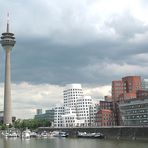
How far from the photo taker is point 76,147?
121188mm

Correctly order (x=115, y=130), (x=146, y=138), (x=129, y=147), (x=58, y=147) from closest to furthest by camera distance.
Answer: (x=129, y=147) → (x=58, y=147) → (x=146, y=138) → (x=115, y=130)

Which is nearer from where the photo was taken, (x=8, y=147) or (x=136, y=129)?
(x=8, y=147)

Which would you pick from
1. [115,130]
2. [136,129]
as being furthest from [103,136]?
[136,129]

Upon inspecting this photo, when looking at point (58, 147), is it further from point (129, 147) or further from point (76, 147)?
point (129, 147)

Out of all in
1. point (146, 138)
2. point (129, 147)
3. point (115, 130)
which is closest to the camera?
point (129, 147)

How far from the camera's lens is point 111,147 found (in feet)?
383

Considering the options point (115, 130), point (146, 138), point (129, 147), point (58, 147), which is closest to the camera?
point (129, 147)

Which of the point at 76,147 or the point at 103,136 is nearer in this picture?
the point at 76,147

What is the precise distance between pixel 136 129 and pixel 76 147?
57586mm

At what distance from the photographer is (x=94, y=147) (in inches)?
4695

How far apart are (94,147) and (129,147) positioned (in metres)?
10.8

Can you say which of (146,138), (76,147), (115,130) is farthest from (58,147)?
(115,130)

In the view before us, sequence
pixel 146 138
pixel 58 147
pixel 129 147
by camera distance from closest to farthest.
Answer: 1. pixel 129 147
2. pixel 58 147
3. pixel 146 138

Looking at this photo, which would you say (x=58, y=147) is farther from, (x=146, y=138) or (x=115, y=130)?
(x=115, y=130)
